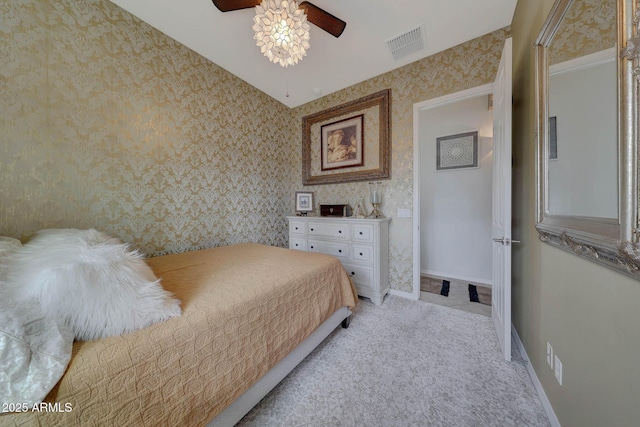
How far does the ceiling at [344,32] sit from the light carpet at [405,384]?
2.86 metres

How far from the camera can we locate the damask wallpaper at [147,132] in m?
1.38

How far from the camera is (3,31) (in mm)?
1304

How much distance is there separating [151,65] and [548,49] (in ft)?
9.91

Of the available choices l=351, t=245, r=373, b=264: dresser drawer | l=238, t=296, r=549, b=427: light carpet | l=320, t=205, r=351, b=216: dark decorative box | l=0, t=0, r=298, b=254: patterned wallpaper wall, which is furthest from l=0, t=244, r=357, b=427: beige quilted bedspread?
l=320, t=205, r=351, b=216: dark decorative box

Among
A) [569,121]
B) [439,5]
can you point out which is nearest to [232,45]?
[439,5]

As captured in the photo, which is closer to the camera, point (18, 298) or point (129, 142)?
point (18, 298)

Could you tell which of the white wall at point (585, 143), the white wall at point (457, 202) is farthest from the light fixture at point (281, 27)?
the white wall at point (457, 202)

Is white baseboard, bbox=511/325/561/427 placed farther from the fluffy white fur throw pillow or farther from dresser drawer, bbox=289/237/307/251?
dresser drawer, bbox=289/237/307/251

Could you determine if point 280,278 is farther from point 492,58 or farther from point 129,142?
point 492,58

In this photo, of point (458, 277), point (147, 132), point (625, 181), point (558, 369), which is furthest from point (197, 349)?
point (458, 277)

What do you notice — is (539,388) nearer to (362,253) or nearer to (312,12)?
(362,253)

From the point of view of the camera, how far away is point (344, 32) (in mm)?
1989

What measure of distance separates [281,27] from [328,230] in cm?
202

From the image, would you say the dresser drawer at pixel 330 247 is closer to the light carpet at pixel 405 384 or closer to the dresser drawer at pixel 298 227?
the dresser drawer at pixel 298 227
